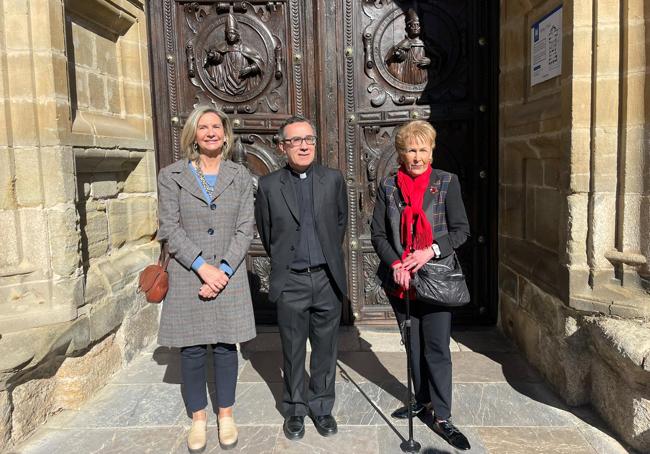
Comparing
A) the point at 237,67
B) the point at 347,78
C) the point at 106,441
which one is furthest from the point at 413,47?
the point at 106,441

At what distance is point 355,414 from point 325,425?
27cm

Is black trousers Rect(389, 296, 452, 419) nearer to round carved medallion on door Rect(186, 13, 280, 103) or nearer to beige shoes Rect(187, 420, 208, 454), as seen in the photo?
beige shoes Rect(187, 420, 208, 454)

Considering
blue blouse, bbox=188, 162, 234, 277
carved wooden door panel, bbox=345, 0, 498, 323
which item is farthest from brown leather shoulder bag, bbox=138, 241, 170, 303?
carved wooden door panel, bbox=345, 0, 498, 323

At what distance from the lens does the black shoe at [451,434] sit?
275 centimetres

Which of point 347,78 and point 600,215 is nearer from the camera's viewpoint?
point 600,215

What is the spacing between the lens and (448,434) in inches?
110

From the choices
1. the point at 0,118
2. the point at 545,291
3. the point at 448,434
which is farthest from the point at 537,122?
the point at 0,118

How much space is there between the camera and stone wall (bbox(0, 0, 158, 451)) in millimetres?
3021

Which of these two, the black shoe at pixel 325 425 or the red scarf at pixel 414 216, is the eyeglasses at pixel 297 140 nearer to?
the red scarf at pixel 414 216

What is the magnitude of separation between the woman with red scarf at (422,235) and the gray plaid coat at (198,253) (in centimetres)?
76

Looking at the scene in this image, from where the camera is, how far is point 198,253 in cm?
270

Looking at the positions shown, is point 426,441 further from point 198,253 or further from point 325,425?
point 198,253

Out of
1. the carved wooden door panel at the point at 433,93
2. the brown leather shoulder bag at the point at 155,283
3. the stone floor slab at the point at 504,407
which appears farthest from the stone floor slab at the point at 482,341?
the brown leather shoulder bag at the point at 155,283

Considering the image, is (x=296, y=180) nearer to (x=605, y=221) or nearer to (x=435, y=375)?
(x=435, y=375)
